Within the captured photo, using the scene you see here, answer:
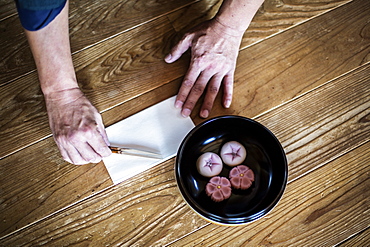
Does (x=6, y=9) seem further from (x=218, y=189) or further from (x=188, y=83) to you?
(x=218, y=189)

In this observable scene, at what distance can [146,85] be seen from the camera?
88 centimetres

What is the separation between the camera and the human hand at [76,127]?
71cm

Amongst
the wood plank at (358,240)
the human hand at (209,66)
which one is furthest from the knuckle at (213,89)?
the wood plank at (358,240)

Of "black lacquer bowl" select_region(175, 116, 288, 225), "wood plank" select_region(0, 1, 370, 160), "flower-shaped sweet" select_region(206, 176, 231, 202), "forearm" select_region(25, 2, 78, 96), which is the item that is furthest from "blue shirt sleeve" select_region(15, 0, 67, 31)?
"flower-shaped sweet" select_region(206, 176, 231, 202)

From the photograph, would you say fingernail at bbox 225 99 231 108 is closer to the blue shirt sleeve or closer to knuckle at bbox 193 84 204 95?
knuckle at bbox 193 84 204 95

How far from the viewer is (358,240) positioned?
763 millimetres

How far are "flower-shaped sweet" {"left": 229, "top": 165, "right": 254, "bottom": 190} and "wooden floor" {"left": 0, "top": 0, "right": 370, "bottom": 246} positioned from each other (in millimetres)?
103

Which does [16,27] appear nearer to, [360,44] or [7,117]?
[7,117]

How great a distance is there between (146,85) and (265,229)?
47cm

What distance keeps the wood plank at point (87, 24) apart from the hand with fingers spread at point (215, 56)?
17cm

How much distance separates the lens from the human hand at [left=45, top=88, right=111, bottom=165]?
0.71m

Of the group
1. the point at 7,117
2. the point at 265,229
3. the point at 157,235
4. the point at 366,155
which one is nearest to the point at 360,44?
the point at 366,155

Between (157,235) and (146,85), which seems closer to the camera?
(157,235)

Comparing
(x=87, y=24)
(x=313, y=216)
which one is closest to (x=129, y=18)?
(x=87, y=24)
